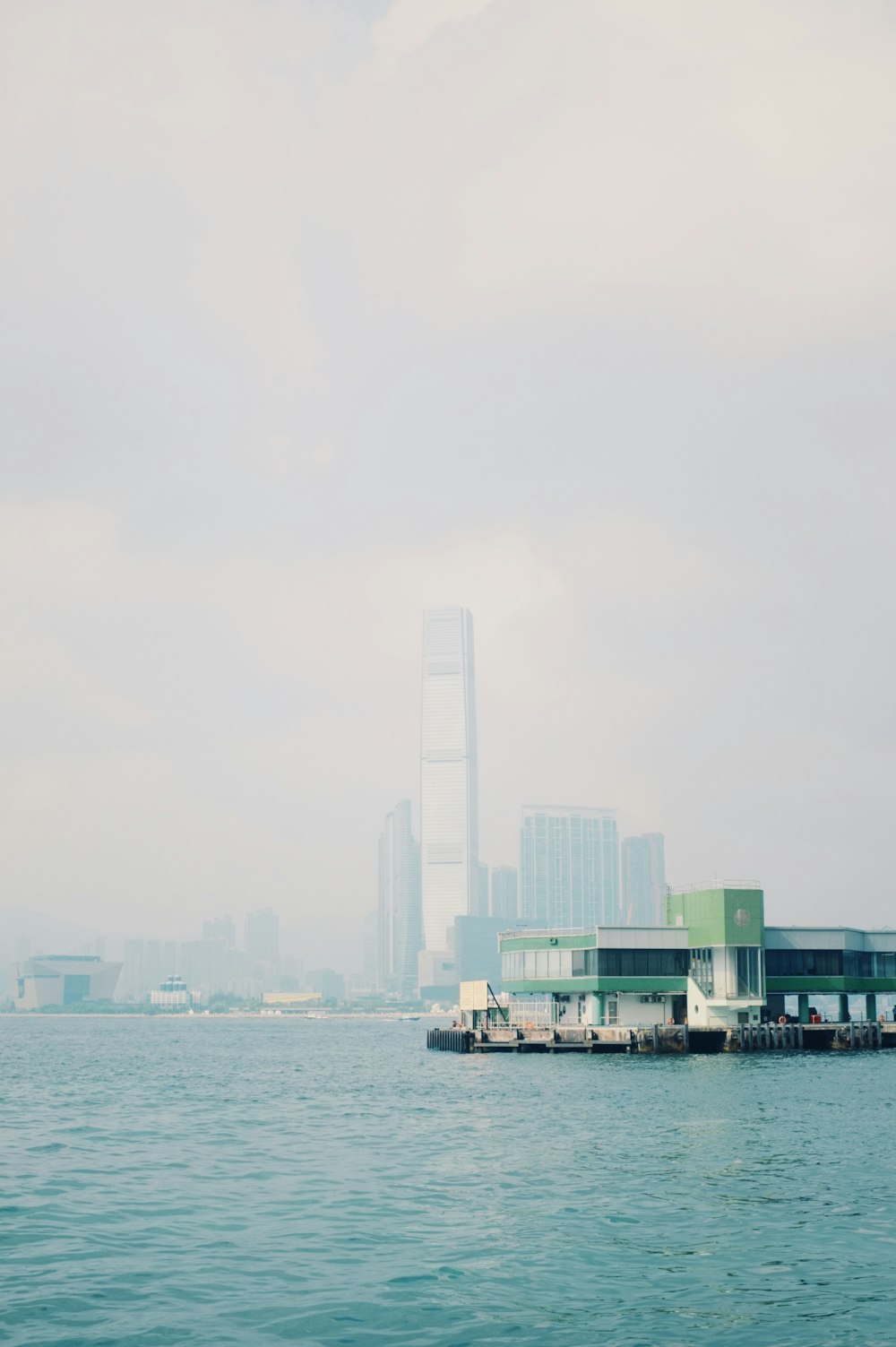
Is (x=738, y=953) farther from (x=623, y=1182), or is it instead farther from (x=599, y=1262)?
(x=599, y=1262)

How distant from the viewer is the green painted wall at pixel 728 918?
4473 inches

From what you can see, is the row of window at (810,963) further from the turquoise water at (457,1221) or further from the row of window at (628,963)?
the turquoise water at (457,1221)

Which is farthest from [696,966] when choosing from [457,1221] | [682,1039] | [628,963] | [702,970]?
[457,1221]

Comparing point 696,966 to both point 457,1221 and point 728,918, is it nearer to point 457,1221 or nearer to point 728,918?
point 728,918

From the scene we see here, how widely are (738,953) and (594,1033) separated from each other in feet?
43.2

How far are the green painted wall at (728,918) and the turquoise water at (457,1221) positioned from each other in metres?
39.0

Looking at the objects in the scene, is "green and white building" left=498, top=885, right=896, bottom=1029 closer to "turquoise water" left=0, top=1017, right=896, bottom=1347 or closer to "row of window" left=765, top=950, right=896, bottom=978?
"row of window" left=765, top=950, right=896, bottom=978

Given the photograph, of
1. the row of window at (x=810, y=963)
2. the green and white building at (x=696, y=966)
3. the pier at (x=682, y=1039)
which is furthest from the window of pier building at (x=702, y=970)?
the row of window at (x=810, y=963)

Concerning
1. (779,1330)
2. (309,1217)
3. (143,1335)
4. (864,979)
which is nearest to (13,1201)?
(309,1217)

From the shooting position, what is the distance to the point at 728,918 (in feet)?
373

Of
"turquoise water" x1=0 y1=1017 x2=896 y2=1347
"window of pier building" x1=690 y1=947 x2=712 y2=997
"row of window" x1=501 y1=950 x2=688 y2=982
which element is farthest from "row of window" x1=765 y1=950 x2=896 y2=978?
"turquoise water" x1=0 y1=1017 x2=896 y2=1347

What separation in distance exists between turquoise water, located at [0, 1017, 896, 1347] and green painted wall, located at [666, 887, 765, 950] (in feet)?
128

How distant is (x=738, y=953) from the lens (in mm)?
114500

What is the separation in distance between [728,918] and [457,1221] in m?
80.8
